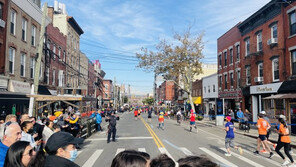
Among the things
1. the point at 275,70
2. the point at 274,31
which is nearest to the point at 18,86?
the point at 275,70

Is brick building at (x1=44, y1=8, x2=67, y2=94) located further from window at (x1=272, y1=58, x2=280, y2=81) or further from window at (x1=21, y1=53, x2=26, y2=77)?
window at (x1=272, y1=58, x2=280, y2=81)

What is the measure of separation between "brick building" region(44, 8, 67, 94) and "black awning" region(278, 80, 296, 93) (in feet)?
70.8

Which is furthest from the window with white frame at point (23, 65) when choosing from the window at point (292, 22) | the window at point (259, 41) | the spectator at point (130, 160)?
the window at point (292, 22)

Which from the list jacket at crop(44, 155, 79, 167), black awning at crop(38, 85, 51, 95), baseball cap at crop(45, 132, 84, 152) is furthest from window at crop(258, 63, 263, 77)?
jacket at crop(44, 155, 79, 167)

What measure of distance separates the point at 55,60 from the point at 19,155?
2720 centimetres

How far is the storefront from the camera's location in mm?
19766

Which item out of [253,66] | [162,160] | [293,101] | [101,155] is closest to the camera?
[162,160]

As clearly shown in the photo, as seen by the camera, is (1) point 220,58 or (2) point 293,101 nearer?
(2) point 293,101

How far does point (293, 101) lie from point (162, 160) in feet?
64.3

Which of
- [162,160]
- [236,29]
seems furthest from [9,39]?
[236,29]

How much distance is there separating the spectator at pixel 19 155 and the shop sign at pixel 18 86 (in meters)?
17.1

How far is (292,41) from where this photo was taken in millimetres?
18219

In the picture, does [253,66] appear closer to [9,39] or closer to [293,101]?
[293,101]

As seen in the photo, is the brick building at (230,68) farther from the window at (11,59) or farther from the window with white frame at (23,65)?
the window at (11,59)
